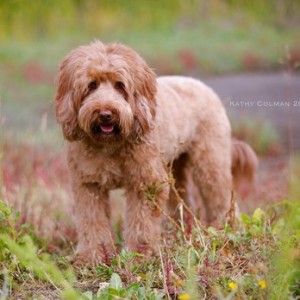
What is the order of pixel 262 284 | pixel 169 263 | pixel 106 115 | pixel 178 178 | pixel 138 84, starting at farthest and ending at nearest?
pixel 178 178
pixel 138 84
pixel 106 115
pixel 169 263
pixel 262 284

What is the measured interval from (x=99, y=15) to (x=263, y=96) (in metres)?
5.05

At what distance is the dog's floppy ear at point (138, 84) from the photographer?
448cm

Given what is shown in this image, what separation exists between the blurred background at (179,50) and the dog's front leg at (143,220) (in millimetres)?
3804

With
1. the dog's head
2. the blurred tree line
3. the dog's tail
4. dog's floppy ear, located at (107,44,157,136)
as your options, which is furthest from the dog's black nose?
the blurred tree line

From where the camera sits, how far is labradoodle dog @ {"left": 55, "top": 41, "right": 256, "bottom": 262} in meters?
4.42

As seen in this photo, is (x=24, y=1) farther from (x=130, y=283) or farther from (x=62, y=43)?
(x=130, y=283)

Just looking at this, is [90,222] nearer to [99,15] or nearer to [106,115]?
[106,115]

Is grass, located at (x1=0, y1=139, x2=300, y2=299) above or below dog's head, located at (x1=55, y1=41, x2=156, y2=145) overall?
below

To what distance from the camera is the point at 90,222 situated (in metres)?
4.91

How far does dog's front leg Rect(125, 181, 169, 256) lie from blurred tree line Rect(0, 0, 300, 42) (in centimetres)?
949

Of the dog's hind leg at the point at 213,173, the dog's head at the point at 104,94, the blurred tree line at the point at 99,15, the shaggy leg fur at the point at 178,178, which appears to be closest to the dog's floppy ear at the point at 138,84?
the dog's head at the point at 104,94

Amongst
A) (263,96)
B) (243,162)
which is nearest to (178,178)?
(243,162)

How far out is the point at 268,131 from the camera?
1023 cm

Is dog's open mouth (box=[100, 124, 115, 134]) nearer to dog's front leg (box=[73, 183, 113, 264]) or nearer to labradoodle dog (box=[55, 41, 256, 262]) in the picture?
labradoodle dog (box=[55, 41, 256, 262])
